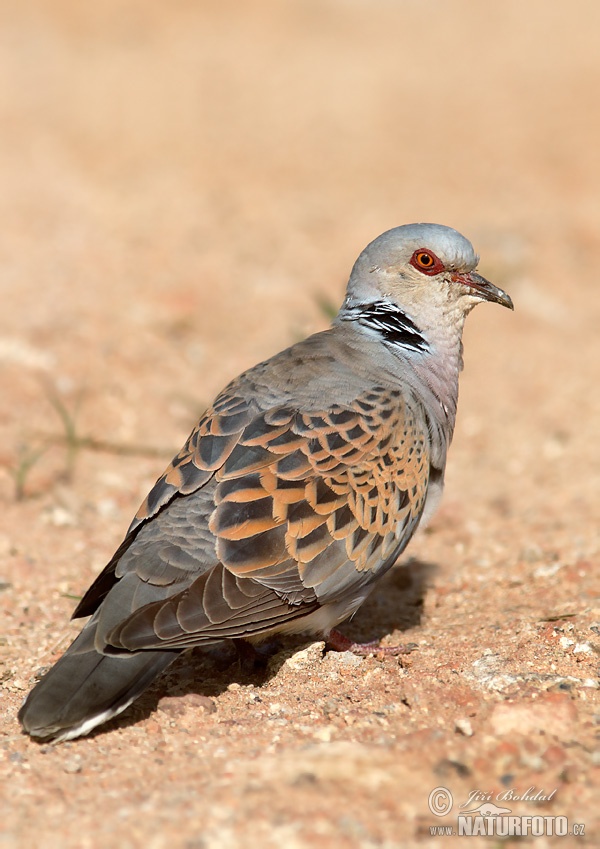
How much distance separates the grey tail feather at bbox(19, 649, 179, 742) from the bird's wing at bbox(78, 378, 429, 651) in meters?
0.08

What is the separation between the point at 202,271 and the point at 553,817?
Answer: 650cm

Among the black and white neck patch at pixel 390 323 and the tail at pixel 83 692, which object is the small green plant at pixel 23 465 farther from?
the tail at pixel 83 692

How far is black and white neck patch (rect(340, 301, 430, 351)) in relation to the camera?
4832 mm

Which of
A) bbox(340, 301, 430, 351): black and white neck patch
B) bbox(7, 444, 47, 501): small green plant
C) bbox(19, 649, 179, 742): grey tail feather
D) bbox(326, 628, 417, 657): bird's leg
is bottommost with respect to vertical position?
bbox(7, 444, 47, 501): small green plant

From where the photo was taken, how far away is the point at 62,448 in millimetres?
6652

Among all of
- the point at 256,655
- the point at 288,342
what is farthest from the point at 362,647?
the point at 288,342

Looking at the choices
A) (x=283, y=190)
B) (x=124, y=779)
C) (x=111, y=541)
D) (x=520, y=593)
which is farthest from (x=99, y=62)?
(x=124, y=779)

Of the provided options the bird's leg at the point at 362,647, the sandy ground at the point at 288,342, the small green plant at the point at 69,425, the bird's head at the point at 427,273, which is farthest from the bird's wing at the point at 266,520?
the small green plant at the point at 69,425

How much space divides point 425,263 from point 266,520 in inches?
64.7

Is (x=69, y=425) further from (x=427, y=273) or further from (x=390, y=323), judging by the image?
(x=427, y=273)

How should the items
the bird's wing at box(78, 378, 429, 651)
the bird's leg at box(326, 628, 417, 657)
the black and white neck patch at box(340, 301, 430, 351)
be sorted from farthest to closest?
the black and white neck patch at box(340, 301, 430, 351) → the bird's leg at box(326, 628, 417, 657) → the bird's wing at box(78, 378, 429, 651)

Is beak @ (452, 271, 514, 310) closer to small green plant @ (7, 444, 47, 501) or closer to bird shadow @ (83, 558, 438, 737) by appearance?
bird shadow @ (83, 558, 438, 737)

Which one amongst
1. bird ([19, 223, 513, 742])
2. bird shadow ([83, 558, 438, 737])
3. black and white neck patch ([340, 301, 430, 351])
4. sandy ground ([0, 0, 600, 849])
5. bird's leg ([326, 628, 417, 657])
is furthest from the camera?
black and white neck patch ([340, 301, 430, 351])

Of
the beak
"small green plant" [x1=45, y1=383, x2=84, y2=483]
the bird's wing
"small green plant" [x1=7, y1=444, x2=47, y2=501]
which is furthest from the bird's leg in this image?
"small green plant" [x1=45, y1=383, x2=84, y2=483]
